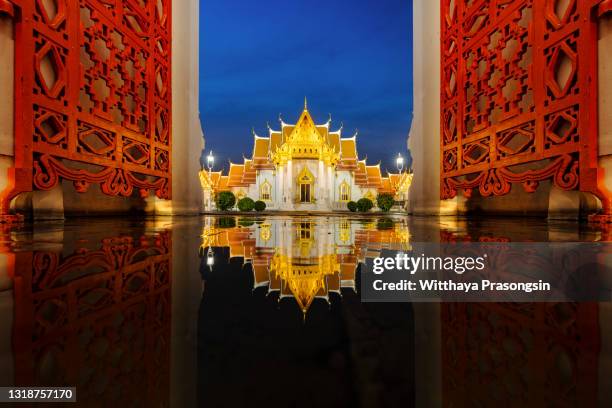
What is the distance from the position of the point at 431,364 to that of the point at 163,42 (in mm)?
7733

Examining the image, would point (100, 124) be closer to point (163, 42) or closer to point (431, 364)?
point (163, 42)

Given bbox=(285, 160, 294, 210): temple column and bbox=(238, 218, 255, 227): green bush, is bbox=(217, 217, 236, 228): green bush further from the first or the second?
bbox=(285, 160, 294, 210): temple column

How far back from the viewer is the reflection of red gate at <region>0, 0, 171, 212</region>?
12.4ft

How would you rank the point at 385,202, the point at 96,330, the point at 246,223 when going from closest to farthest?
the point at 96,330 < the point at 246,223 < the point at 385,202

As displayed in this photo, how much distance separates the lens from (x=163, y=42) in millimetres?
6527

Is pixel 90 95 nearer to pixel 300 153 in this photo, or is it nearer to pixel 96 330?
pixel 96 330

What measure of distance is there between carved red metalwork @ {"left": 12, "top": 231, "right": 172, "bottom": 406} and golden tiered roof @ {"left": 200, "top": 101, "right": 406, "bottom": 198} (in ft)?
64.9

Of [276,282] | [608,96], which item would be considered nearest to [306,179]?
[608,96]

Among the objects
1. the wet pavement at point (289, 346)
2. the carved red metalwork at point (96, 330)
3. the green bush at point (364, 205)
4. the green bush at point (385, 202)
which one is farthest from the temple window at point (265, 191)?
the wet pavement at point (289, 346)

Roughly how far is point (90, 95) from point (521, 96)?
262 inches

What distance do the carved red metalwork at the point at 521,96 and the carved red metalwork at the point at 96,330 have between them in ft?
15.7

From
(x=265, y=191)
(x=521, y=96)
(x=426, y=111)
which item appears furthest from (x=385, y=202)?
A: (x=521, y=96)

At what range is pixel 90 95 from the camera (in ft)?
15.8

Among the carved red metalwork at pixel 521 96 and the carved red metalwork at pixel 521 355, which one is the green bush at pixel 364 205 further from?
the carved red metalwork at pixel 521 355
